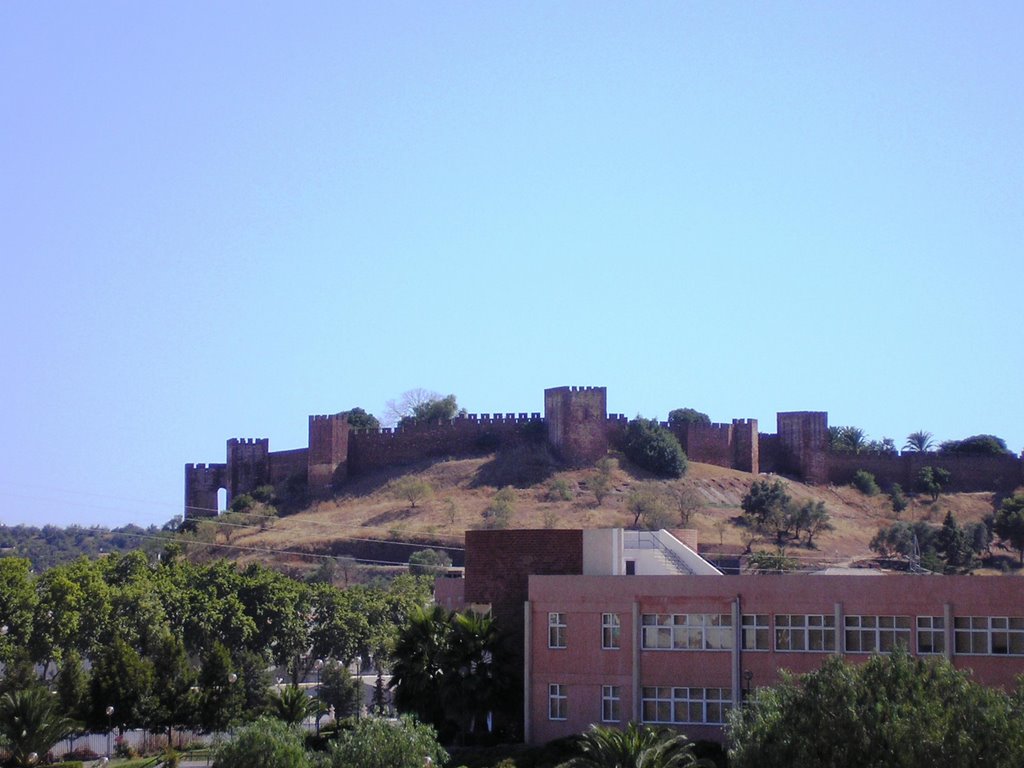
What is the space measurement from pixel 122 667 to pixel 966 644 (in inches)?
813

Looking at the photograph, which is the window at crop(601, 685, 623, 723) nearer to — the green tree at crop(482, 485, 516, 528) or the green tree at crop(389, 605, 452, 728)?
the green tree at crop(389, 605, 452, 728)

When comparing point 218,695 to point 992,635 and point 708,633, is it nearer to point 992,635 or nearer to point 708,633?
point 708,633

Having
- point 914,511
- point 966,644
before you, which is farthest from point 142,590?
point 914,511

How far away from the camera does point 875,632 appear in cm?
3109

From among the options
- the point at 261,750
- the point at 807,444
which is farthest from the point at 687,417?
the point at 261,750

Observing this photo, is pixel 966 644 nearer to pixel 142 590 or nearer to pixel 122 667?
pixel 122 667

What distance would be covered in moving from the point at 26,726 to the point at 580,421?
58001mm

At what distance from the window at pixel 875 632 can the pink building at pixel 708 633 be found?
0.07 ft

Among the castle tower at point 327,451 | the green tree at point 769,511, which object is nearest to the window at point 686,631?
the green tree at point 769,511

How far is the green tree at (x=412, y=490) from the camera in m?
87.6

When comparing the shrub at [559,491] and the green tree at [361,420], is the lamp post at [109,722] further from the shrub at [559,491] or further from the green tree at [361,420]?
the green tree at [361,420]

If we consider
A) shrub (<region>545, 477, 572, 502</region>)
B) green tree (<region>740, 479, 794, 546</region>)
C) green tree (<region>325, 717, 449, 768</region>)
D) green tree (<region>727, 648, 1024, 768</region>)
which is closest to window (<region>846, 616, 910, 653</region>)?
green tree (<region>727, 648, 1024, 768</region>)

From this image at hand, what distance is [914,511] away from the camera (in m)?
89.1

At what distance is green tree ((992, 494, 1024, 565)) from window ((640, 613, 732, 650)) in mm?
50221
